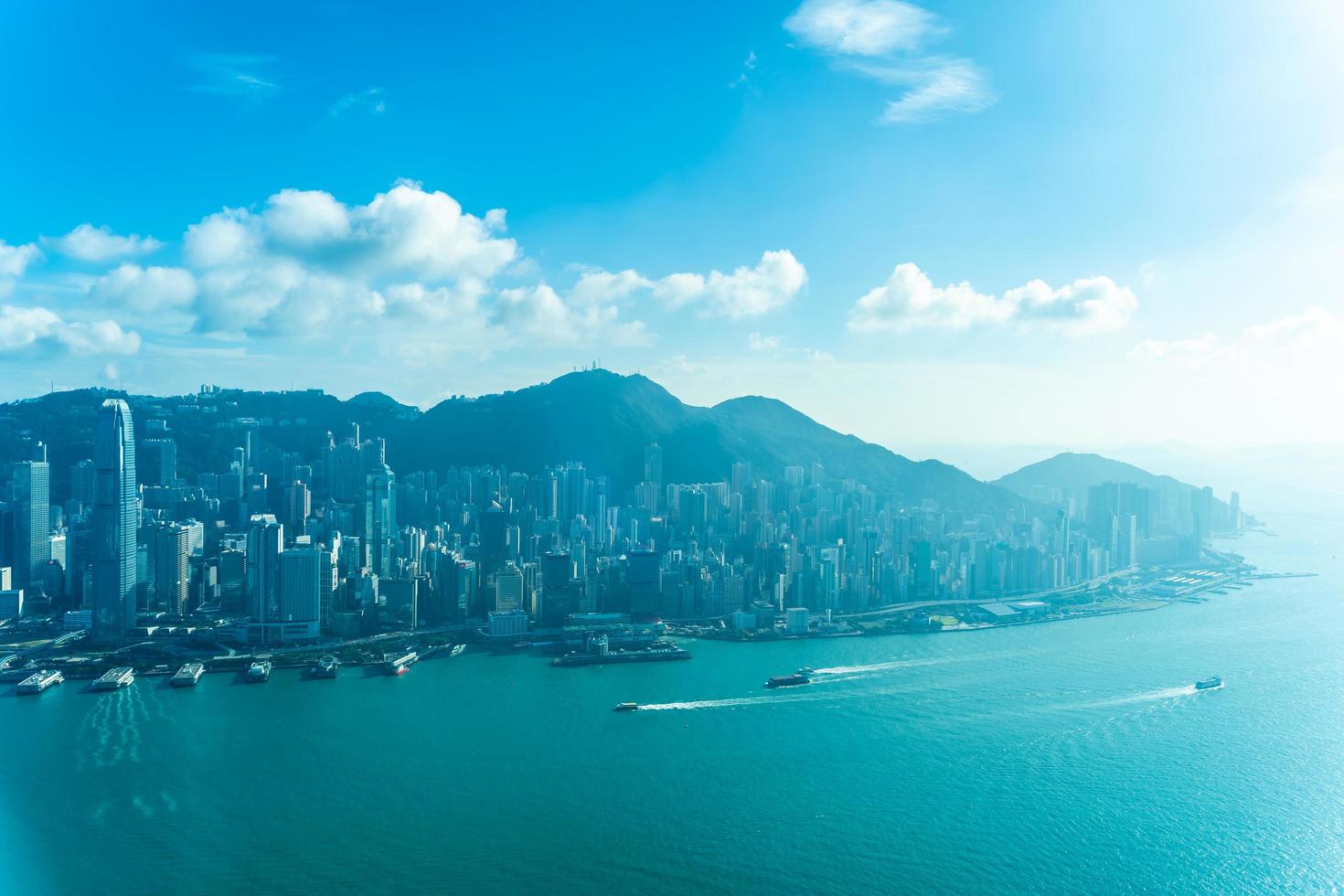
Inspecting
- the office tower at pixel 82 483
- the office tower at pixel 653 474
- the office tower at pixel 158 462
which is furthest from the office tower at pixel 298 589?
the office tower at pixel 158 462

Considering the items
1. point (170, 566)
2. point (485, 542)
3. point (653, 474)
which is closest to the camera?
point (170, 566)

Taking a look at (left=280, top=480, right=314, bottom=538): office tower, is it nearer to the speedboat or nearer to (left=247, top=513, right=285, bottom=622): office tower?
A: (left=247, top=513, right=285, bottom=622): office tower

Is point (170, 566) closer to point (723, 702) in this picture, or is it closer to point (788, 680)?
point (723, 702)

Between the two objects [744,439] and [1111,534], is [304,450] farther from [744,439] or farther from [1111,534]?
[1111,534]

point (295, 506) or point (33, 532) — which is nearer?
point (33, 532)

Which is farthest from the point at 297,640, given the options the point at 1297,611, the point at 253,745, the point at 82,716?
the point at 1297,611

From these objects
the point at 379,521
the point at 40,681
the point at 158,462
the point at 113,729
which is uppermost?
the point at 158,462

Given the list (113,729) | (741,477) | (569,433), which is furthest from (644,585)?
(569,433)
